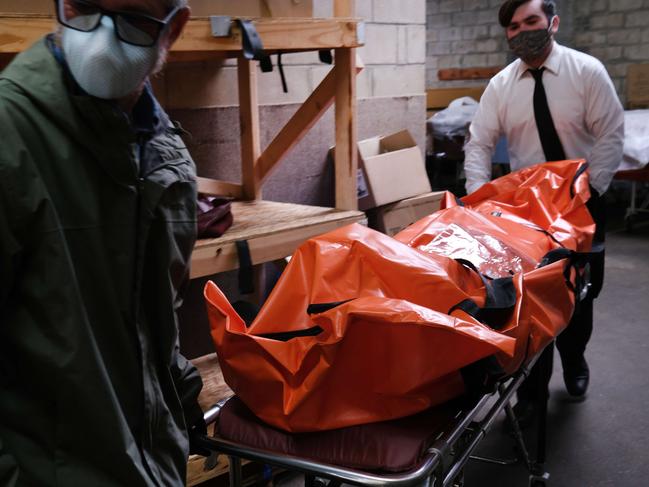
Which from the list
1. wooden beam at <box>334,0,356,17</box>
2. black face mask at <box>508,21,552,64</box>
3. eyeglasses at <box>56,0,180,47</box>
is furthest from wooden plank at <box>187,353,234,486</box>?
black face mask at <box>508,21,552,64</box>

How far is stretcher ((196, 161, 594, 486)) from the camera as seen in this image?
128 cm

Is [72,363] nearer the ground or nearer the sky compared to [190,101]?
nearer the ground

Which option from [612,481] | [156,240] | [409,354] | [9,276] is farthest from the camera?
[612,481]

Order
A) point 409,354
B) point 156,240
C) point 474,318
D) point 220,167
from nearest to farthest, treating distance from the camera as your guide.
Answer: point 156,240
point 409,354
point 474,318
point 220,167

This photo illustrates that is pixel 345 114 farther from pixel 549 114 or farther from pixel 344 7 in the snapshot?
pixel 549 114

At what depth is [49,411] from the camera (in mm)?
959

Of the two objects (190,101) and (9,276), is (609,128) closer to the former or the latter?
(190,101)

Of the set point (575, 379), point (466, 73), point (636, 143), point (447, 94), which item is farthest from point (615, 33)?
point (575, 379)

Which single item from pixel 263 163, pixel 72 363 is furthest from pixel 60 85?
pixel 263 163

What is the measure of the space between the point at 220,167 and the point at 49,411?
2276 millimetres

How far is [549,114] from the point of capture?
276 centimetres

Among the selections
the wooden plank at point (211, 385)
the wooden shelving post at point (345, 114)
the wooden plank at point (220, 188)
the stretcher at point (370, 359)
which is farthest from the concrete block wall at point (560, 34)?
the stretcher at point (370, 359)

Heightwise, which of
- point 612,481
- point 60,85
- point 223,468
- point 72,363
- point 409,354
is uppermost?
point 60,85

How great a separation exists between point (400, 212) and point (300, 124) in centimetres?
113
